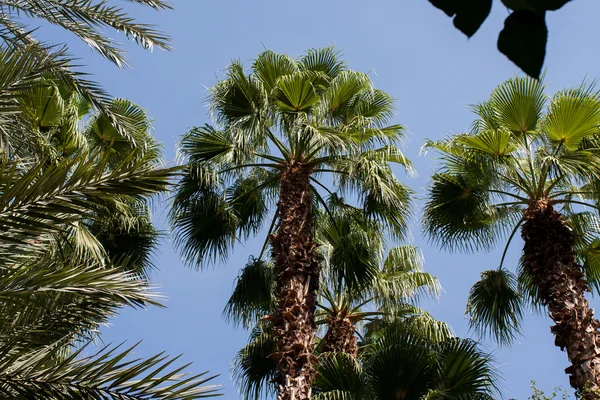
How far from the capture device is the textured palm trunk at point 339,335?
12.8 metres

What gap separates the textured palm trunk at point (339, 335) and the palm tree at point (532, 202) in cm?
248

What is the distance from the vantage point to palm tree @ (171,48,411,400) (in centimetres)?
968

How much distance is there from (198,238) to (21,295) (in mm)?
7231

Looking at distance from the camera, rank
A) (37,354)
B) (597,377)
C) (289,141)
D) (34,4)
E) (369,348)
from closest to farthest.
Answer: (37,354) → (34,4) → (597,377) → (289,141) → (369,348)

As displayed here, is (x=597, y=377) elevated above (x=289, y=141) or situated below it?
below

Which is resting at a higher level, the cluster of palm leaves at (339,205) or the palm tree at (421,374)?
the cluster of palm leaves at (339,205)

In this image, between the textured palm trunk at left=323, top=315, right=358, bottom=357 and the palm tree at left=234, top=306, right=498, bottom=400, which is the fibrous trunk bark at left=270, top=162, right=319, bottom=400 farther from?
the textured palm trunk at left=323, top=315, right=358, bottom=357

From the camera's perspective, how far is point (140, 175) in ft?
13.2

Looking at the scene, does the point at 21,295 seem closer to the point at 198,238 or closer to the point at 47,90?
the point at 47,90

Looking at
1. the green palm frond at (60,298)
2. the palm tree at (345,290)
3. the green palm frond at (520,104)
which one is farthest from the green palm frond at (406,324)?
the green palm frond at (60,298)

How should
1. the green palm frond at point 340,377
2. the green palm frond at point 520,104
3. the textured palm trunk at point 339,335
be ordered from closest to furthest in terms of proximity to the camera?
the green palm frond at point 340,377 → the green palm frond at point 520,104 → the textured palm trunk at point 339,335

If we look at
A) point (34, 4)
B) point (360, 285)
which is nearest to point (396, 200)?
point (360, 285)

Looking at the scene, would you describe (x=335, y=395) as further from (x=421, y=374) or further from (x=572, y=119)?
(x=572, y=119)

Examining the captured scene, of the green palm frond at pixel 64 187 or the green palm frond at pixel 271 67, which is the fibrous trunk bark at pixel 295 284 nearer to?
the green palm frond at pixel 271 67
